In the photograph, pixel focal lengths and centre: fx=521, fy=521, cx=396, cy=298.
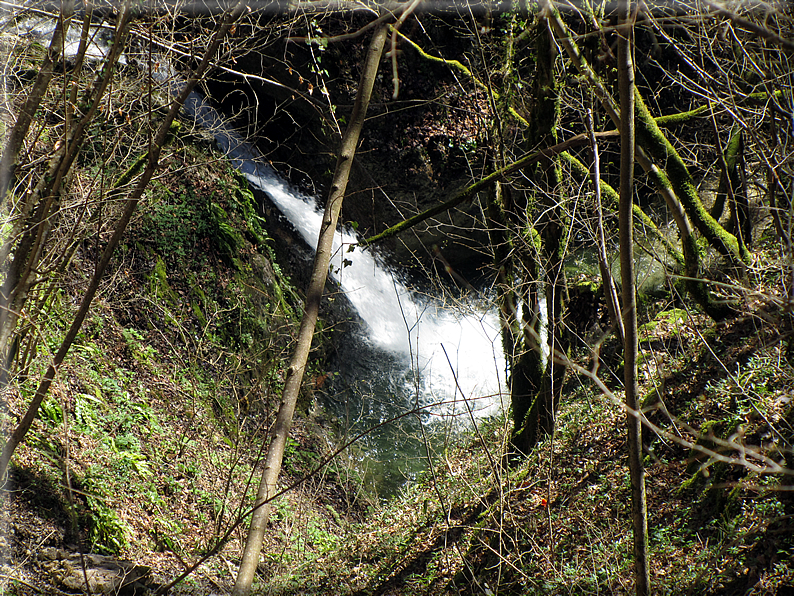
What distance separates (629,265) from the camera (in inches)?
90.0

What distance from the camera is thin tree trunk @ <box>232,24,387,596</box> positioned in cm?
221

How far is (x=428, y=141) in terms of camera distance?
10289mm

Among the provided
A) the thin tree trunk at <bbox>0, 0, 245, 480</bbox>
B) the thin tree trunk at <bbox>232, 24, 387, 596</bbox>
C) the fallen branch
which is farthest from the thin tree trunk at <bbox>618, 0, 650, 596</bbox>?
the fallen branch

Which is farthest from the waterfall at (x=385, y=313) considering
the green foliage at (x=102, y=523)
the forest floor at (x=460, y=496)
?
the green foliage at (x=102, y=523)

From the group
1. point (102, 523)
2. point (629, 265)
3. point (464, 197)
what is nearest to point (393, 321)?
point (464, 197)

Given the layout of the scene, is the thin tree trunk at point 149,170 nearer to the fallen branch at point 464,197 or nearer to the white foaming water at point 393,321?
the fallen branch at point 464,197

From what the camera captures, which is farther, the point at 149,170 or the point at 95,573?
the point at 95,573

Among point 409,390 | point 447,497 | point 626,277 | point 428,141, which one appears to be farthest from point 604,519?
point 428,141

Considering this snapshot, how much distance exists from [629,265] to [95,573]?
4.95 m

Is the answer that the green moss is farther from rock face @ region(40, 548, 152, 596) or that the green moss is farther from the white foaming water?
rock face @ region(40, 548, 152, 596)

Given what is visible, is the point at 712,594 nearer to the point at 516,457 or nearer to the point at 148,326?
the point at 516,457

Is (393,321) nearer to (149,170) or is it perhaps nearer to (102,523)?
(102,523)

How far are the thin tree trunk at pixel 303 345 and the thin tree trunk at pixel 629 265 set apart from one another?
1232 mm

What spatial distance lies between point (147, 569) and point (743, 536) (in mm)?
4909
